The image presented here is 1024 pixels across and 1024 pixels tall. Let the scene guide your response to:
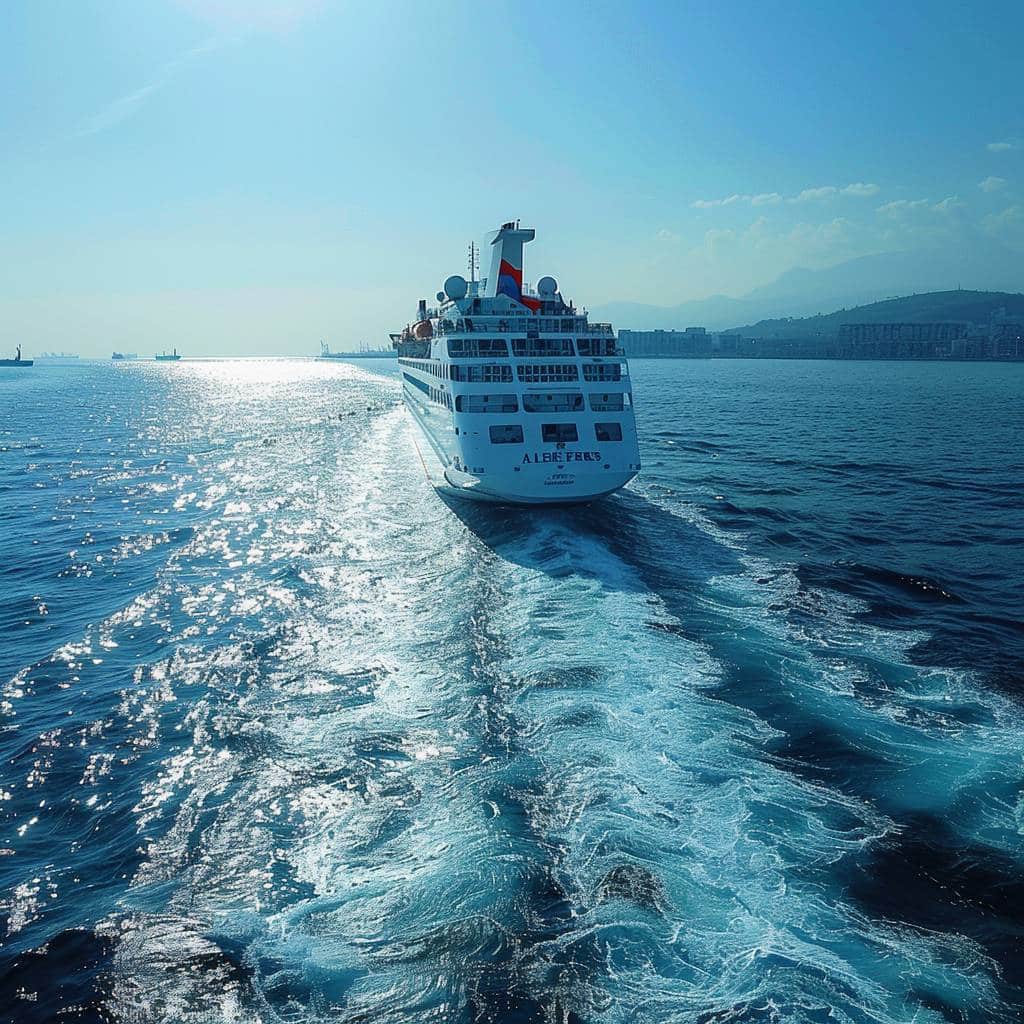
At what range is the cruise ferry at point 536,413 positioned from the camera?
3105 centimetres

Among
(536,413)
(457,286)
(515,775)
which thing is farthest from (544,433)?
(457,286)

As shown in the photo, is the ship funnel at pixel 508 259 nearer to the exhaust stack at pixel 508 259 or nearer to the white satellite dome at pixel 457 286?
the exhaust stack at pixel 508 259

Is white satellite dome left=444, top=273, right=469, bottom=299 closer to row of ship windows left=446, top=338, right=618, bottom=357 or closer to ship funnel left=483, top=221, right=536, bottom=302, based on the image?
ship funnel left=483, top=221, right=536, bottom=302

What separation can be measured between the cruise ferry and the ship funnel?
12.5 meters

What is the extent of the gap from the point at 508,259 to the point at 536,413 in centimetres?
2273

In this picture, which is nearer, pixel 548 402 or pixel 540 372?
pixel 548 402

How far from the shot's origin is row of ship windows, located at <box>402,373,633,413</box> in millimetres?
32312

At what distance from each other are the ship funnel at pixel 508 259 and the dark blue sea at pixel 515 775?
82.8 ft

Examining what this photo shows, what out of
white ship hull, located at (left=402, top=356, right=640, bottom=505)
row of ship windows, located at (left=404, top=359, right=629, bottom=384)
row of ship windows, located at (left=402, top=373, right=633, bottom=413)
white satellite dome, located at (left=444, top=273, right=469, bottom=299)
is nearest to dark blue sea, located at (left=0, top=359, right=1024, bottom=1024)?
white ship hull, located at (left=402, top=356, right=640, bottom=505)

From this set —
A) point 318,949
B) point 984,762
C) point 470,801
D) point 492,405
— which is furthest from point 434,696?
point 492,405

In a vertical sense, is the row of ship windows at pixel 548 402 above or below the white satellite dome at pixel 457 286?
below

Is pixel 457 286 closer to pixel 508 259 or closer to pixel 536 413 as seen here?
pixel 508 259

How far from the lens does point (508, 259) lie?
1930 inches

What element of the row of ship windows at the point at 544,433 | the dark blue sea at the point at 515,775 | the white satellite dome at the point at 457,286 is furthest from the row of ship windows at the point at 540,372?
the white satellite dome at the point at 457,286
